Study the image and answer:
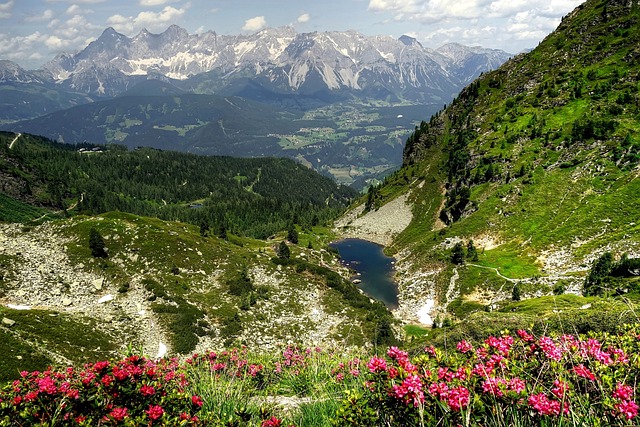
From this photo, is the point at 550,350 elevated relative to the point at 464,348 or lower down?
elevated

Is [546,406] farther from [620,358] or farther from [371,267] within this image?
[371,267]

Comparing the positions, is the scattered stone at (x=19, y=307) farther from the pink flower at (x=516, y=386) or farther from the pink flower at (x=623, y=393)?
the pink flower at (x=623, y=393)

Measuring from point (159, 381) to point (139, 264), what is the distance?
193 feet

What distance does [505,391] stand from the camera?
611cm

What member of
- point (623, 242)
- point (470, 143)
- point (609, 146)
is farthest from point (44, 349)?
A: point (470, 143)

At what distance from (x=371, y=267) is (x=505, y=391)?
107435 millimetres

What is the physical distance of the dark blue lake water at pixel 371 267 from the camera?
92.1 metres

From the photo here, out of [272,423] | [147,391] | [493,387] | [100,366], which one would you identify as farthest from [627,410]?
[100,366]

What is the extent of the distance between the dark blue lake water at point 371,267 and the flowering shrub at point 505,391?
78.4 meters

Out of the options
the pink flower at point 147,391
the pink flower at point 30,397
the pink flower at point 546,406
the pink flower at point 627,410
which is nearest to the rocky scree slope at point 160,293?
the pink flower at point 30,397

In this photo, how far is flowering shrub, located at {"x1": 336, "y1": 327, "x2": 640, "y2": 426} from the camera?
18.9 feet

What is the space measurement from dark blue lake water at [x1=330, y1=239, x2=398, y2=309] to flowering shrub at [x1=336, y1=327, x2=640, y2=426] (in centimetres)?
7842

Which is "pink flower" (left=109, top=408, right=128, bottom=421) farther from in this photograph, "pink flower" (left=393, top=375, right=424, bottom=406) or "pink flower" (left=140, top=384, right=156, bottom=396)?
"pink flower" (left=393, top=375, right=424, bottom=406)

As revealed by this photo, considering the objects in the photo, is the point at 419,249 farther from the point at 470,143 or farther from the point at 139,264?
the point at 139,264
